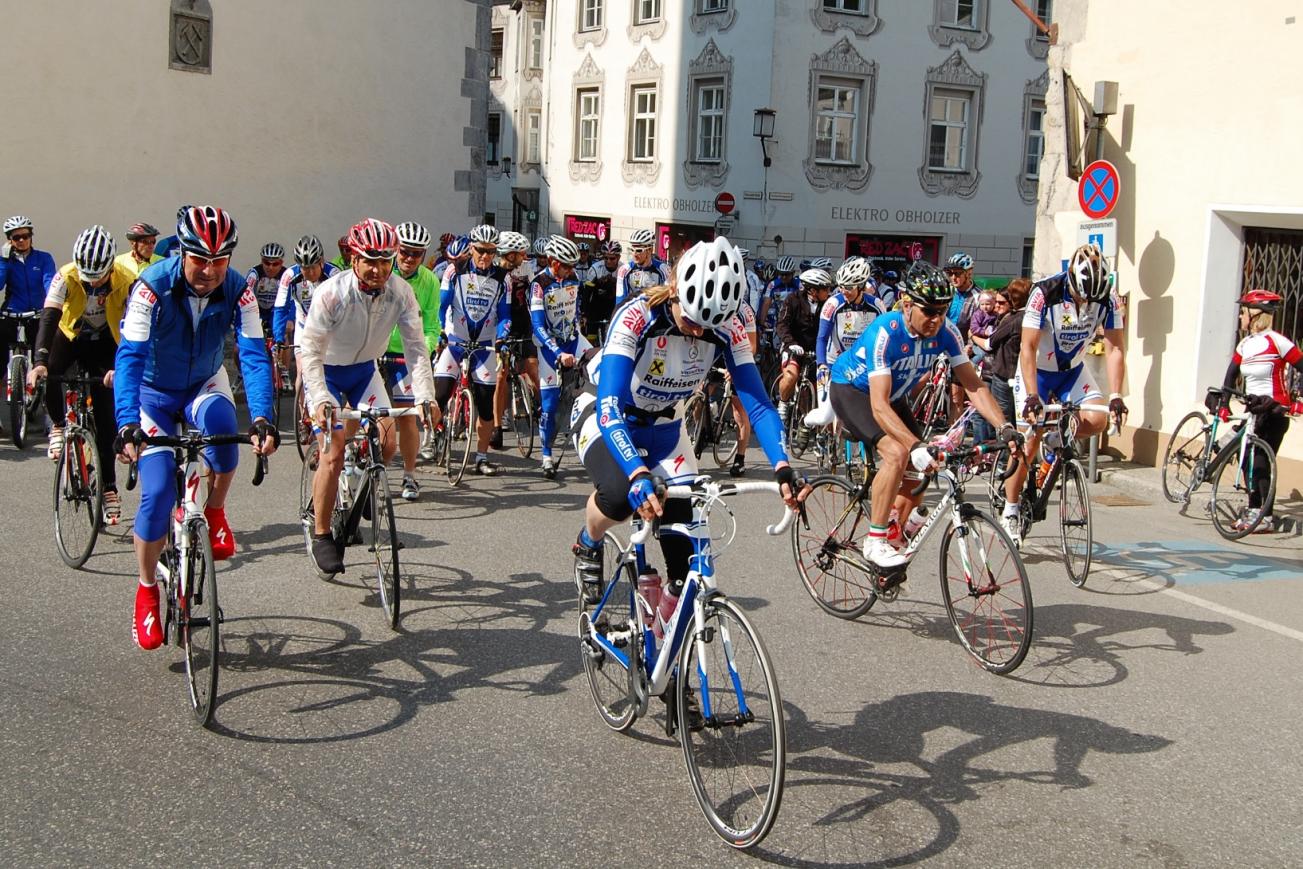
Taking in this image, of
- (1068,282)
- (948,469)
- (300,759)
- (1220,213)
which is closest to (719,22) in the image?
(1220,213)

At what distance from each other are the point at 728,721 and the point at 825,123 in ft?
88.6

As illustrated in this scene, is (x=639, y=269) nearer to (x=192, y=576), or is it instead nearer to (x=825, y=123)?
(x=192, y=576)

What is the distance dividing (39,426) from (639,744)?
9.70 metres

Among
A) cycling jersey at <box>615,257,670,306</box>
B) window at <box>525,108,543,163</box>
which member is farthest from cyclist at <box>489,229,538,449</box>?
window at <box>525,108,543,163</box>

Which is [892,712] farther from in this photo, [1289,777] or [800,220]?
[800,220]

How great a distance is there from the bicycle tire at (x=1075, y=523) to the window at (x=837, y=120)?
22.7 m

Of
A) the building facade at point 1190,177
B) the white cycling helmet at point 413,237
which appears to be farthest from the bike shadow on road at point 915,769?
the building facade at point 1190,177

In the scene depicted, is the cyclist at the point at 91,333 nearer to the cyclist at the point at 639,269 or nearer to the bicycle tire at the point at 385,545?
the bicycle tire at the point at 385,545

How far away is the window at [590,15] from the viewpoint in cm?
3400

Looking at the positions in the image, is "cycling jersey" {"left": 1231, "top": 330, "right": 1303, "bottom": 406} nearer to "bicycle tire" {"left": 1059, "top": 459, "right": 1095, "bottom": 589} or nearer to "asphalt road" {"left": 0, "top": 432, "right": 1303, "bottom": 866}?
"asphalt road" {"left": 0, "top": 432, "right": 1303, "bottom": 866}

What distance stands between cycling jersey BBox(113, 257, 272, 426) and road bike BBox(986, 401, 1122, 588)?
4517 millimetres

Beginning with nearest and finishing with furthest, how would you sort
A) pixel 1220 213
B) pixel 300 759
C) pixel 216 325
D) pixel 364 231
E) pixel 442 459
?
pixel 300 759 → pixel 216 325 → pixel 364 231 → pixel 442 459 → pixel 1220 213

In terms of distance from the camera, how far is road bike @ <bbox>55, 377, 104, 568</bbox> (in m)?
7.48

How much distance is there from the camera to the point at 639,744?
4.98 meters
